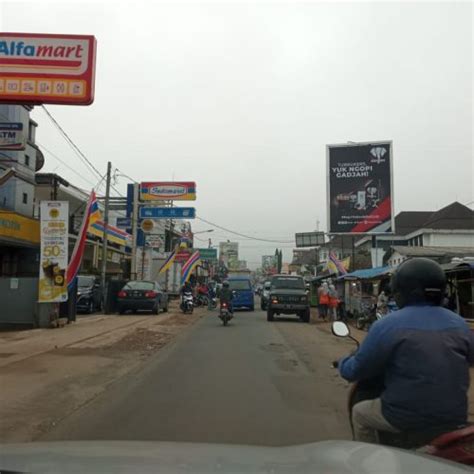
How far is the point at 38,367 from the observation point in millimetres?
9586

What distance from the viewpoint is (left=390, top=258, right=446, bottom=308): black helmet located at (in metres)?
3.19

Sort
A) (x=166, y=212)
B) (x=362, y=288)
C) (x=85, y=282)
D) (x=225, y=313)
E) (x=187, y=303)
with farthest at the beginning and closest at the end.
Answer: (x=166, y=212), (x=187, y=303), (x=85, y=282), (x=362, y=288), (x=225, y=313)

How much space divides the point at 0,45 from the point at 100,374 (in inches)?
292

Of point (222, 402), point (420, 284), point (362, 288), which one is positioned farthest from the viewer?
point (362, 288)

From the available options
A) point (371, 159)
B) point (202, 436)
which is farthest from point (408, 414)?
point (371, 159)

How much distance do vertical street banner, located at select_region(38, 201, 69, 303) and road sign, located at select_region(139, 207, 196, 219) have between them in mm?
15064

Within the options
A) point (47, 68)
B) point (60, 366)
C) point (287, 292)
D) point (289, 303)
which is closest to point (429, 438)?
point (60, 366)

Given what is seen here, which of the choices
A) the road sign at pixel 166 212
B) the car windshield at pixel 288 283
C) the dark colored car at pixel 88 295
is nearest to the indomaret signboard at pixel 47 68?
the dark colored car at pixel 88 295

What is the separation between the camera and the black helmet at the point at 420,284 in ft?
10.5

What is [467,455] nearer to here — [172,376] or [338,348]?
[172,376]

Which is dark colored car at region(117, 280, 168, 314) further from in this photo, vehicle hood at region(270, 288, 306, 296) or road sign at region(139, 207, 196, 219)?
road sign at region(139, 207, 196, 219)

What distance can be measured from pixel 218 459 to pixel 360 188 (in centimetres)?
2457

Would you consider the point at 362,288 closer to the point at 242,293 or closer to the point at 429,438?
the point at 242,293

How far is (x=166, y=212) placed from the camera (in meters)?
32.4
